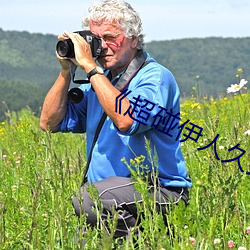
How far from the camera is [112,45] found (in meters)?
3.56

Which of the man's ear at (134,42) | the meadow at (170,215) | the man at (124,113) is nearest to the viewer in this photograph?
the meadow at (170,215)

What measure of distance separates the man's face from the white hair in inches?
1.1

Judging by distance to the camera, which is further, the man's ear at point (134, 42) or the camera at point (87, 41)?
the man's ear at point (134, 42)

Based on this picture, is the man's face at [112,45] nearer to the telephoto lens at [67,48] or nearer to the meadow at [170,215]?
the telephoto lens at [67,48]

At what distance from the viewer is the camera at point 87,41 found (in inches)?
137

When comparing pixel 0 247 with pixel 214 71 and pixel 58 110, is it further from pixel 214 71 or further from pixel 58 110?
pixel 214 71

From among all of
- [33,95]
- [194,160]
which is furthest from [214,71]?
[194,160]

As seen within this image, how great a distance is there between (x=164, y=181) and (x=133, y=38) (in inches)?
30.8

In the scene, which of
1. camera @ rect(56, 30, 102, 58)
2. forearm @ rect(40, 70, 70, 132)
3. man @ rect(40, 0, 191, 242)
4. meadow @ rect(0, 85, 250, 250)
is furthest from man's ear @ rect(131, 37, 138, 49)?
meadow @ rect(0, 85, 250, 250)

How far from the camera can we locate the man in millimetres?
3291

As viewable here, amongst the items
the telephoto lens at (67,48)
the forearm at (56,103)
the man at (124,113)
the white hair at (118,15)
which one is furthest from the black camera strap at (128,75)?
the forearm at (56,103)

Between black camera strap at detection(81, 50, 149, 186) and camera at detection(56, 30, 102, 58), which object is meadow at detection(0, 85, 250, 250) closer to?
black camera strap at detection(81, 50, 149, 186)

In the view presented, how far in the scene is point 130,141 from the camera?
3455 millimetres

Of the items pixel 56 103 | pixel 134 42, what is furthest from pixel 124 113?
pixel 56 103
